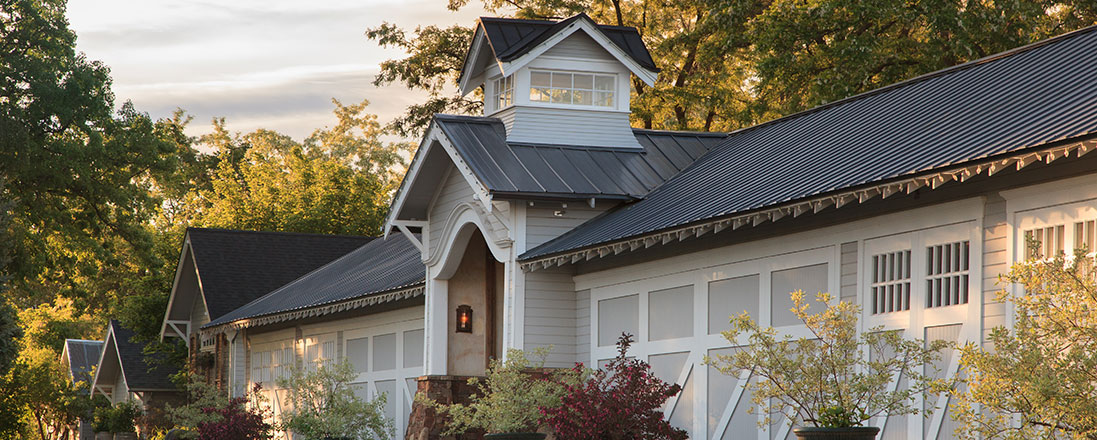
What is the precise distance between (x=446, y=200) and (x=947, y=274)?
34.7ft

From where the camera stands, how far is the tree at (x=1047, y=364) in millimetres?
8273

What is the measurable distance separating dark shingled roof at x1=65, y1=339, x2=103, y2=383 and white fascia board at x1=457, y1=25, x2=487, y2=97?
124 ft

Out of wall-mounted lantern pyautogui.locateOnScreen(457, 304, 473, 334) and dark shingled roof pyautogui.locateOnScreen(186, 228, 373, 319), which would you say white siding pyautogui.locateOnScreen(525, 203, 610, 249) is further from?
dark shingled roof pyautogui.locateOnScreen(186, 228, 373, 319)

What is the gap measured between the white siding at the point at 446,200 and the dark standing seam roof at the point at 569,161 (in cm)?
78

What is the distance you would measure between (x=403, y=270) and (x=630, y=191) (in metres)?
7.66

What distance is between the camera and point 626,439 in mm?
14477

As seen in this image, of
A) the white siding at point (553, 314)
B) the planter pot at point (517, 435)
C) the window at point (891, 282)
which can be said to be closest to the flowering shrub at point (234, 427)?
the white siding at point (553, 314)

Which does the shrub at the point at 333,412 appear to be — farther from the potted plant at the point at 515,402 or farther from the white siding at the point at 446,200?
the potted plant at the point at 515,402

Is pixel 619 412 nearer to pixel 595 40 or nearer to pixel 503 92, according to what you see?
pixel 503 92

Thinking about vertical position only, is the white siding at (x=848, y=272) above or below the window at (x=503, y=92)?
below

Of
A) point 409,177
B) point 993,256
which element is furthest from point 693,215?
point 409,177

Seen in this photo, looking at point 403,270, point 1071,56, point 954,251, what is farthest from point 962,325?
point 403,270

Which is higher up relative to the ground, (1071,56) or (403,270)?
(1071,56)

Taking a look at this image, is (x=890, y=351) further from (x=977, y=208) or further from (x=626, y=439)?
(x=626, y=439)
